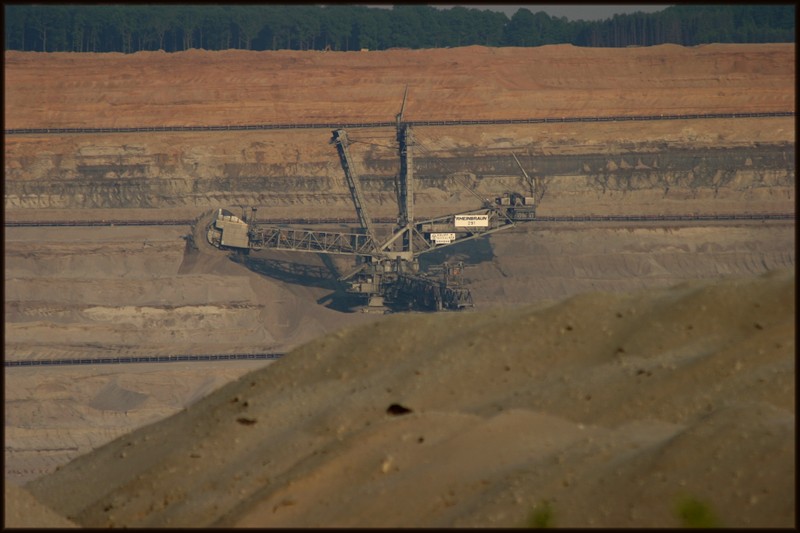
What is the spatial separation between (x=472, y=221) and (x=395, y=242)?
5.91 metres

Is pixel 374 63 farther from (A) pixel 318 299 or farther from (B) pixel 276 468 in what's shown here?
(B) pixel 276 468

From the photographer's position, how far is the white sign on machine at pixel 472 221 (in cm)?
7231

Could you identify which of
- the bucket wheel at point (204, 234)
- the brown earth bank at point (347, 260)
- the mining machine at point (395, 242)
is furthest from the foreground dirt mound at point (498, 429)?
the bucket wheel at point (204, 234)

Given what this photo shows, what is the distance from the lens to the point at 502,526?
1433 cm

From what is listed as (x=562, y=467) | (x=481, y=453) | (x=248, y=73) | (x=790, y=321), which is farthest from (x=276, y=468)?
(x=248, y=73)

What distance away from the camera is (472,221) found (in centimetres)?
7250

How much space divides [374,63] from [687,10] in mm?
43360

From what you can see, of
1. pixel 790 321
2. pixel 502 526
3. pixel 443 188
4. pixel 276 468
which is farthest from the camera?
pixel 443 188

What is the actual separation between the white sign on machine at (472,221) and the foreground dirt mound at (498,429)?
49662 millimetres

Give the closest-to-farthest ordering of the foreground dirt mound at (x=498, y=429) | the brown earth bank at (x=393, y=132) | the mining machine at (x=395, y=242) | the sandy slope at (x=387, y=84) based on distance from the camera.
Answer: the foreground dirt mound at (x=498, y=429), the mining machine at (x=395, y=242), the brown earth bank at (x=393, y=132), the sandy slope at (x=387, y=84)

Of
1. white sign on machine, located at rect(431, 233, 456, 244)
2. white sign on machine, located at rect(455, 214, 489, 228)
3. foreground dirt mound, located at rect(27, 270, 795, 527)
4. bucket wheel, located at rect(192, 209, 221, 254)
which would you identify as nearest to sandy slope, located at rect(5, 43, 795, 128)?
bucket wheel, located at rect(192, 209, 221, 254)

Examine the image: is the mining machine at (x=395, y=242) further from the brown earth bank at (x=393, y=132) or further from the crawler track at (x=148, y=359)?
the crawler track at (x=148, y=359)

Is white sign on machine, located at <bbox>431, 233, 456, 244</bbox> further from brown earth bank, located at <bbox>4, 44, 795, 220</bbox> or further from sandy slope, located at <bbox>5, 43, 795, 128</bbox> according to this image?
sandy slope, located at <bbox>5, 43, 795, 128</bbox>

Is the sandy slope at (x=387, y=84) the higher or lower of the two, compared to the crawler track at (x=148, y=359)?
higher
